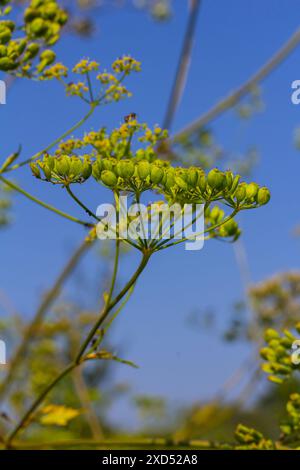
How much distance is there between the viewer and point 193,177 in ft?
5.42

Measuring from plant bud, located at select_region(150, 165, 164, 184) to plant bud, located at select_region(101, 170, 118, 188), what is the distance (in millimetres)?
93

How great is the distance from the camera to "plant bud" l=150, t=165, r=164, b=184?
65.4 inches

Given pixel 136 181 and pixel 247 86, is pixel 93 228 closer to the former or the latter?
pixel 136 181

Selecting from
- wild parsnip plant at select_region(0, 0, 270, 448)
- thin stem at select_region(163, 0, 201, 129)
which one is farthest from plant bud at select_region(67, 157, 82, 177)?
thin stem at select_region(163, 0, 201, 129)

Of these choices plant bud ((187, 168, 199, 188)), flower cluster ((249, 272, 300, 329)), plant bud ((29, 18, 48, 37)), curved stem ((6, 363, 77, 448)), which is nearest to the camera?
plant bud ((187, 168, 199, 188))

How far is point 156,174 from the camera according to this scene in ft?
5.45

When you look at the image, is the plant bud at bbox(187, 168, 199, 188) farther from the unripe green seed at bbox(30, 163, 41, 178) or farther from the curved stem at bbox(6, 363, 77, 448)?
the curved stem at bbox(6, 363, 77, 448)

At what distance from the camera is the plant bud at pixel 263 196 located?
171cm

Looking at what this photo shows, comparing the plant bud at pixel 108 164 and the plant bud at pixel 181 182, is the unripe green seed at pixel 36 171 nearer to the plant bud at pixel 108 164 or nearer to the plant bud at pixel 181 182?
the plant bud at pixel 108 164

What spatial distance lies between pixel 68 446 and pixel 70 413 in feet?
0.92

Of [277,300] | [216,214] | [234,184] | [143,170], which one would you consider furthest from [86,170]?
[277,300]

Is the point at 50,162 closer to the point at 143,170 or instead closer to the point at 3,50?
the point at 143,170

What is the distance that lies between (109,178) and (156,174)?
117 millimetres
